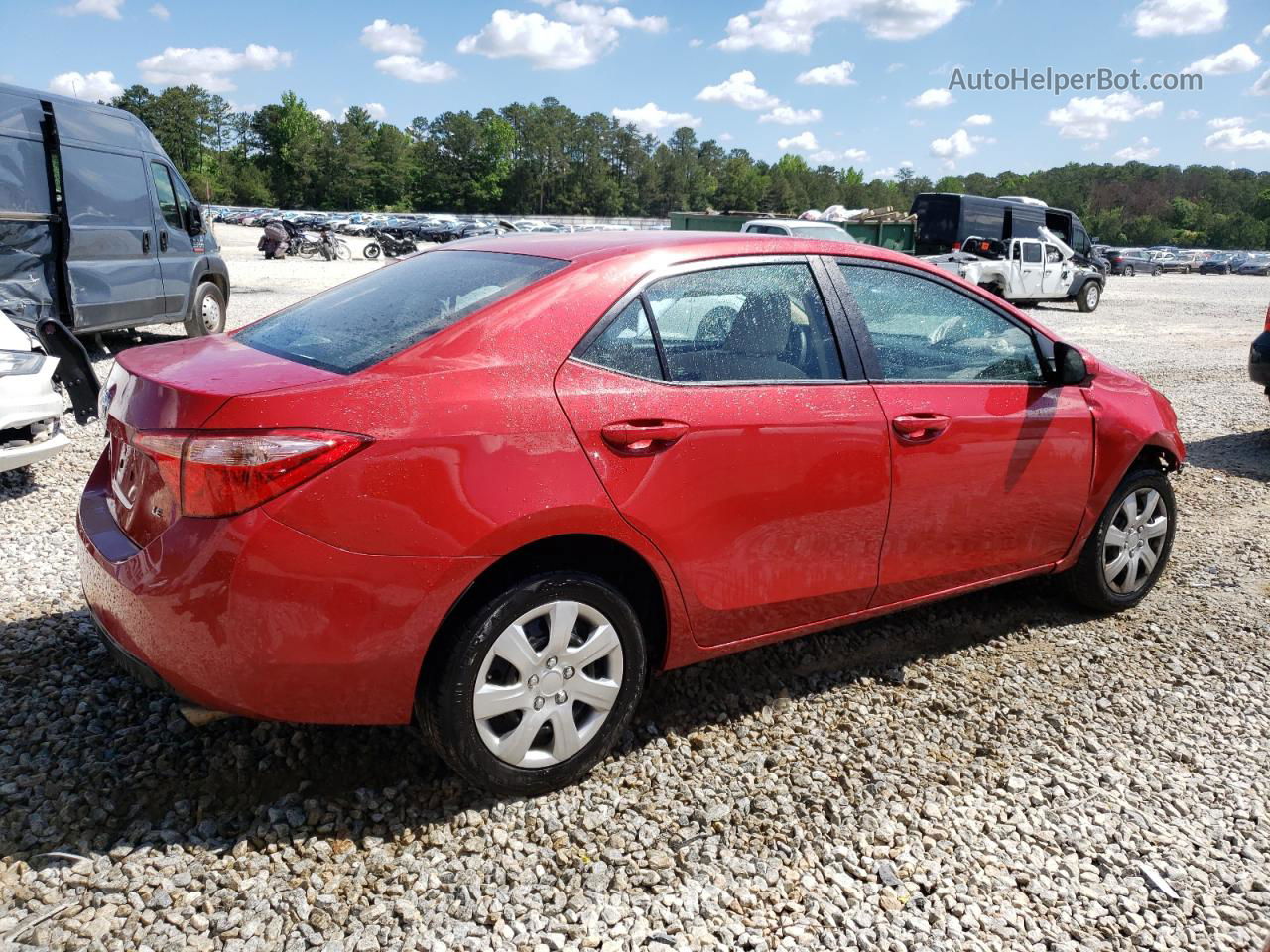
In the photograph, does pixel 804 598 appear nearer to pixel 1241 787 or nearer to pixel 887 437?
pixel 887 437

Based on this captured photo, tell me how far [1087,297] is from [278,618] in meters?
23.5

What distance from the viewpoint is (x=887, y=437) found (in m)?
3.31

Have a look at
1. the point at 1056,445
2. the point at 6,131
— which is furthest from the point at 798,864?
the point at 6,131

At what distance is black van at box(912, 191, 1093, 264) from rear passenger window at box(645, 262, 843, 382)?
75.5ft

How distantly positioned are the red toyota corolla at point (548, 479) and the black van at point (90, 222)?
615 cm

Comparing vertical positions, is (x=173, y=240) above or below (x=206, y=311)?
above

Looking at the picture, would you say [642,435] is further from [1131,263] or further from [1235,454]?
[1131,263]

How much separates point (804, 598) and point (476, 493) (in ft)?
4.17

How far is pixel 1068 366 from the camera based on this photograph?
3.84 m

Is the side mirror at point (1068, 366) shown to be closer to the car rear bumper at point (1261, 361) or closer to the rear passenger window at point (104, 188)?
the car rear bumper at point (1261, 361)

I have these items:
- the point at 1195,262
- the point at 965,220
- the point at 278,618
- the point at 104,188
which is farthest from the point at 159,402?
the point at 1195,262

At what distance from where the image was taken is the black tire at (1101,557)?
4.22m

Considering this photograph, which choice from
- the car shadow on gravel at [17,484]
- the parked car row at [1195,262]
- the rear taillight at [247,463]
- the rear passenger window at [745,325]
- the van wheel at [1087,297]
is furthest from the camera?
the parked car row at [1195,262]

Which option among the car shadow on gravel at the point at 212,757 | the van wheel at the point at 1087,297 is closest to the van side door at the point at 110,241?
the car shadow on gravel at the point at 212,757
